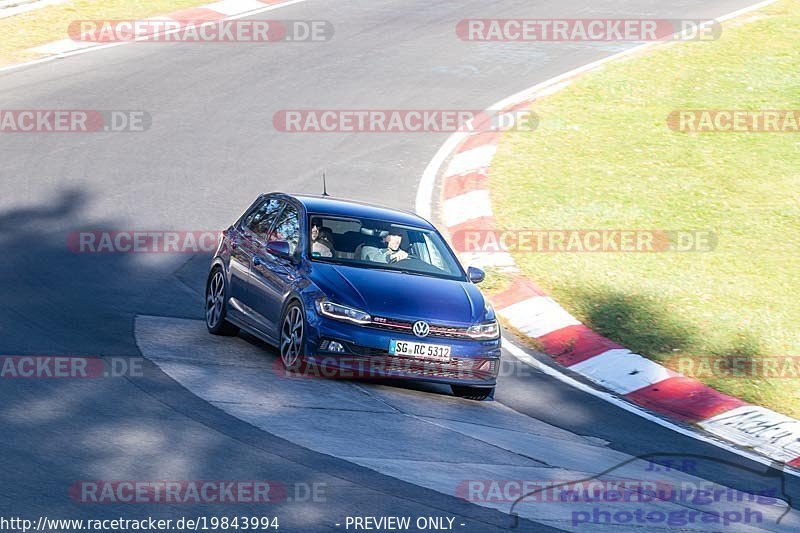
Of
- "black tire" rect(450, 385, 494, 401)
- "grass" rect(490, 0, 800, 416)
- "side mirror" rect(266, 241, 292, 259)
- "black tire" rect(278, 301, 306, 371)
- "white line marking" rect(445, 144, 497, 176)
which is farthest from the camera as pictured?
"white line marking" rect(445, 144, 497, 176)

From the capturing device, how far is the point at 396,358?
35.8ft

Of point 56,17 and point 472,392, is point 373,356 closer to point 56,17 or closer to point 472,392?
point 472,392

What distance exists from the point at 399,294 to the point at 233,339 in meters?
2.38

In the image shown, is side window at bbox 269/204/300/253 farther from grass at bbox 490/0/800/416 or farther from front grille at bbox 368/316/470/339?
grass at bbox 490/0/800/416

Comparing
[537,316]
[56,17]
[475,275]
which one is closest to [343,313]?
[475,275]

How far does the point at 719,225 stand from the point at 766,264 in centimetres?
135

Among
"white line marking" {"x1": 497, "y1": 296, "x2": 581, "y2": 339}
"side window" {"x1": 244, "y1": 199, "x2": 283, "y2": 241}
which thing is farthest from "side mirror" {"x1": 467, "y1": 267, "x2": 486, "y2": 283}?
"side window" {"x1": 244, "y1": 199, "x2": 283, "y2": 241}

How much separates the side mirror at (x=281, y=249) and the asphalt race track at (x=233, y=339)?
1.04m

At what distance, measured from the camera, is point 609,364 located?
43.1 ft

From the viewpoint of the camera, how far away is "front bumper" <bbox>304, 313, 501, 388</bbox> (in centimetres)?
1088

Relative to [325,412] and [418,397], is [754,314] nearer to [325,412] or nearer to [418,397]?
[418,397]

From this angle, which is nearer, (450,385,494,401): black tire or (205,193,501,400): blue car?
(205,193,501,400): blue car

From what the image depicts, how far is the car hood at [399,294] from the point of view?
36.2 feet

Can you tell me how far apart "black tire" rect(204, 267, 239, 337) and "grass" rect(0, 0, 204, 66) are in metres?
11.2
